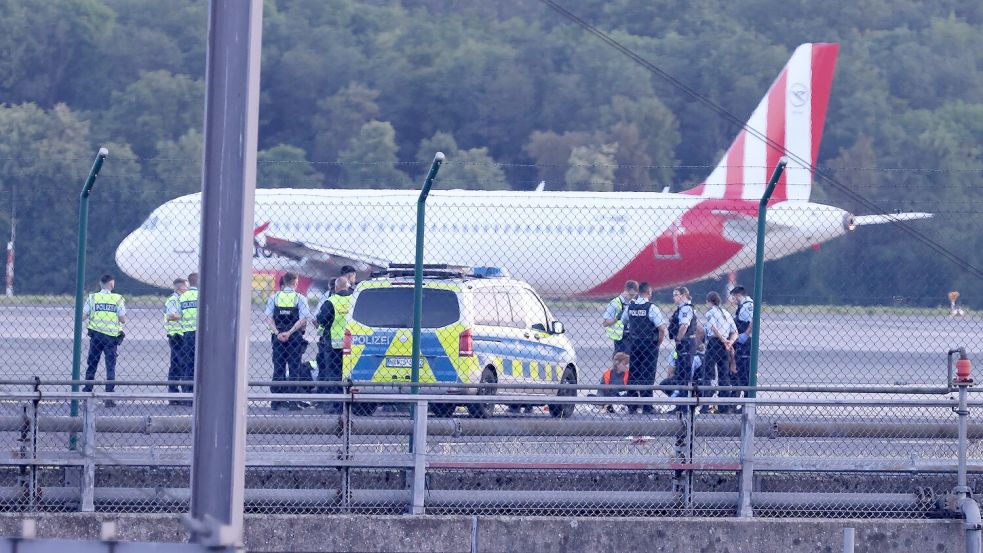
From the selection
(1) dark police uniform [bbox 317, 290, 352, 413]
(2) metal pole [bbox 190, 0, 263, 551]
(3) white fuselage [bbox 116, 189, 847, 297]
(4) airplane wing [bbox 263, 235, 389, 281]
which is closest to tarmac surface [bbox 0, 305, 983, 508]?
(1) dark police uniform [bbox 317, 290, 352, 413]

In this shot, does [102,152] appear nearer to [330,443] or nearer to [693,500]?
[330,443]

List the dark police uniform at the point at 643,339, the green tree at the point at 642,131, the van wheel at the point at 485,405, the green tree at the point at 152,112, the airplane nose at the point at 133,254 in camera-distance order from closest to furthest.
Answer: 1. the van wheel at the point at 485,405
2. the dark police uniform at the point at 643,339
3. the airplane nose at the point at 133,254
4. the green tree at the point at 152,112
5. the green tree at the point at 642,131

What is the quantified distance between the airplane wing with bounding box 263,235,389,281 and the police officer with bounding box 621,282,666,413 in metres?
15.7

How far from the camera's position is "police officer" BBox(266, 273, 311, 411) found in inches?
514

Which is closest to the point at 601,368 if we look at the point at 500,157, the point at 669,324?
the point at 669,324

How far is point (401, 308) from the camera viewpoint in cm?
1390

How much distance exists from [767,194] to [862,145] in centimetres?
4253

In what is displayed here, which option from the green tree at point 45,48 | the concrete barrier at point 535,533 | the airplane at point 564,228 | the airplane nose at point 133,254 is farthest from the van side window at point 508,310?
the green tree at point 45,48

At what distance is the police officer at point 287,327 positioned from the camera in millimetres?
13047

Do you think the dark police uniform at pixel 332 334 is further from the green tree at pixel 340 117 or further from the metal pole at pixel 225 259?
the green tree at pixel 340 117

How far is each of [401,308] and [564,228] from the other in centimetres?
955

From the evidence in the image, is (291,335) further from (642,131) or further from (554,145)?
(642,131)

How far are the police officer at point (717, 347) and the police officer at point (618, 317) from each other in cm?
79

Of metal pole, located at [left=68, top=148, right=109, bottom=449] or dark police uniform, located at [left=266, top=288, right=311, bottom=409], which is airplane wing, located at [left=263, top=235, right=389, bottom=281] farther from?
metal pole, located at [left=68, top=148, right=109, bottom=449]
